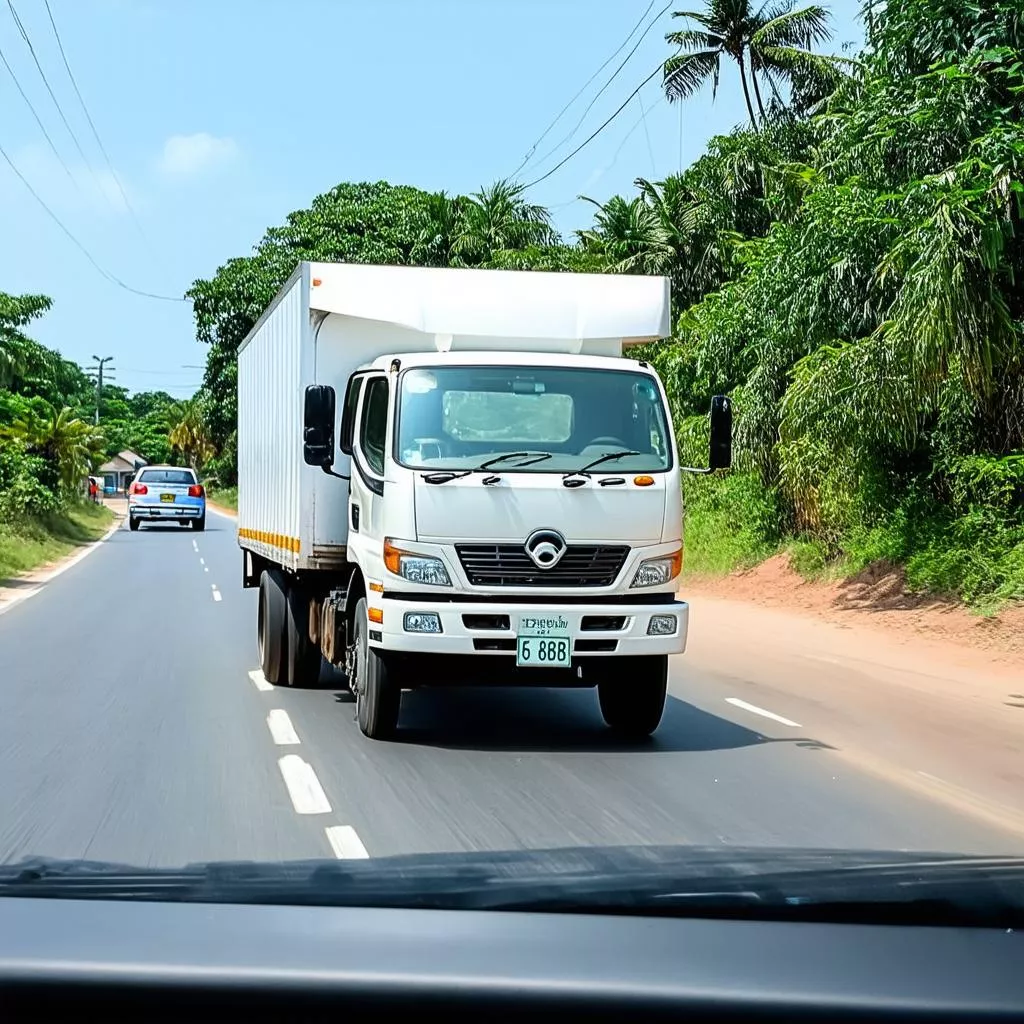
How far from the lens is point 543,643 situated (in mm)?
7570

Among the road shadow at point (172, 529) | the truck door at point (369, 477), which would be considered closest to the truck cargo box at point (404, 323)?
the truck door at point (369, 477)

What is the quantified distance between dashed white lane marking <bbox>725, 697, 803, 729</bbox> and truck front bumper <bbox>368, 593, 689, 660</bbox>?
1.83 metres

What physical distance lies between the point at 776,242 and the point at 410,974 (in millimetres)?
17463

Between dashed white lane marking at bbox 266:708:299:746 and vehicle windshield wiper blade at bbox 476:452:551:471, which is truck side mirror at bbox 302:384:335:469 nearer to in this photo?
vehicle windshield wiper blade at bbox 476:452:551:471

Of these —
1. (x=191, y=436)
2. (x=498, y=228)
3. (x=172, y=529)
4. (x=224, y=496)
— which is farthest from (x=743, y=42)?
(x=191, y=436)

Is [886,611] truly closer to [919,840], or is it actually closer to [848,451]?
[848,451]

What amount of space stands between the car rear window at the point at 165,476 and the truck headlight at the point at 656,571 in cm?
3695

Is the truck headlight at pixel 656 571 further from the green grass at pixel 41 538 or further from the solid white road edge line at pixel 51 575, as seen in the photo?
the green grass at pixel 41 538

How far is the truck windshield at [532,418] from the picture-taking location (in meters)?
7.89

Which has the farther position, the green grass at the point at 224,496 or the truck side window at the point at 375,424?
the green grass at the point at 224,496

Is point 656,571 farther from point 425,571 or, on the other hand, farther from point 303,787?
point 303,787

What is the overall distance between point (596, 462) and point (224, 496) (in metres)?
76.2

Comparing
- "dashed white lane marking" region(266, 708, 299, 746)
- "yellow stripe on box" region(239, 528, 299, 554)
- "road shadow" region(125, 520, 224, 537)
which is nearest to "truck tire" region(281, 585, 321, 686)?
"yellow stripe on box" region(239, 528, 299, 554)

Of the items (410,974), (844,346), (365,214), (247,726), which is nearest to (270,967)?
(410,974)
